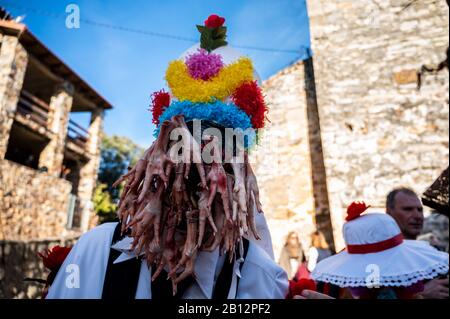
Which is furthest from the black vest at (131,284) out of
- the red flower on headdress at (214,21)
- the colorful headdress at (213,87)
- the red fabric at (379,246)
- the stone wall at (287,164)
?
the stone wall at (287,164)

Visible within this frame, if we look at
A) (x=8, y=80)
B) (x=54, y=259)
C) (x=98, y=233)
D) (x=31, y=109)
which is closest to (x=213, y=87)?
(x=98, y=233)

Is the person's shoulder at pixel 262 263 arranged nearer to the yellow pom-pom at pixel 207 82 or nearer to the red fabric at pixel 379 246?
the yellow pom-pom at pixel 207 82

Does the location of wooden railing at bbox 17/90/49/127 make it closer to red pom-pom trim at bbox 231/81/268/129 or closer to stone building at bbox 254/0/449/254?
stone building at bbox 254/0/449/254

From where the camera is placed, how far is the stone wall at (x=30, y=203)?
767cm

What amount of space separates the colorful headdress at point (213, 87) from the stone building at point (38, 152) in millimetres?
5688

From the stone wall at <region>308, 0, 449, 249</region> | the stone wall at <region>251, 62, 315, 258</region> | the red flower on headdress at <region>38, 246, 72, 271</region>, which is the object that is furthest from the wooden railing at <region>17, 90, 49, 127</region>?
the red flower on headdress at <region>38, 246, 72, 271</region>

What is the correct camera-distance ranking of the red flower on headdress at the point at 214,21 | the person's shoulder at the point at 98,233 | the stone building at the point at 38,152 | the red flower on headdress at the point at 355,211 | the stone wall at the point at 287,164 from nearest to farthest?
the person's shoulder at the point at 98,233 < the red flower on headdress at the point at 214,21 < the red flower on headdress at the point at 355,211 < the stone wall at the point at 287,164 < the stone building at the point at 38,152

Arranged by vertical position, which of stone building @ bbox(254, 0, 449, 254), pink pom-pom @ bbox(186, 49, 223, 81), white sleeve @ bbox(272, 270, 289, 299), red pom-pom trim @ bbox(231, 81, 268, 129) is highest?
stone building @ bbox(254, 0, 449, 254)

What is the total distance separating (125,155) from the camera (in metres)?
21.0

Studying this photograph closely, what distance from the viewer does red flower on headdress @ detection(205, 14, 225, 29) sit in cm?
135

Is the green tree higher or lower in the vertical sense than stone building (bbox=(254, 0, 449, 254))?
higher

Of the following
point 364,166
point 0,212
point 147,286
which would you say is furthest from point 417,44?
point 0,212

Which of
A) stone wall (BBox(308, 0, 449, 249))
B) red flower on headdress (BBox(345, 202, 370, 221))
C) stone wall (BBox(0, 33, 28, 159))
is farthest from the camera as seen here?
stone wall (BBox(0, 33, 28, 159))
